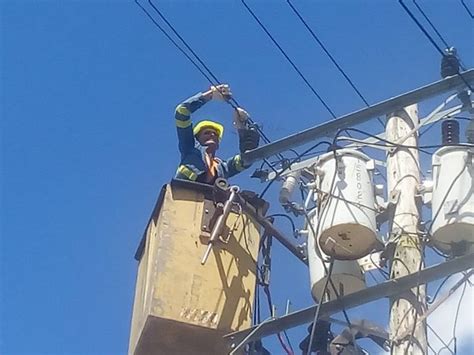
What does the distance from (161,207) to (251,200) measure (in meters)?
0.61

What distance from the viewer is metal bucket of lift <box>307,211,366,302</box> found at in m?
6.43

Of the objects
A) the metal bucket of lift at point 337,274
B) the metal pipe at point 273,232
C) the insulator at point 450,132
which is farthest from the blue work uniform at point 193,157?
the insulator at point 450,132

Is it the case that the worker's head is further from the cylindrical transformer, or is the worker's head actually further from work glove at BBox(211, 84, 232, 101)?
the cylindrical transformer

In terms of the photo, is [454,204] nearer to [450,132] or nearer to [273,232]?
[450,132]

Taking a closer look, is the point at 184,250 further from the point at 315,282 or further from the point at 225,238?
the point at 315,282

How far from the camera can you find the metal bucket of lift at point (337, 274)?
6426mm

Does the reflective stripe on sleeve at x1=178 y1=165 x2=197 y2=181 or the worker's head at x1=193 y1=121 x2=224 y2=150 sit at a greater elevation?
the worker's head at x1=193 y1=121 x2=224 y2=150

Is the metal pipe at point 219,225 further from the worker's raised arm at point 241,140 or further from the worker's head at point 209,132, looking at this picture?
the worker's head at point 209,132

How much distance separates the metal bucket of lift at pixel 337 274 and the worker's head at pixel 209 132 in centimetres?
183

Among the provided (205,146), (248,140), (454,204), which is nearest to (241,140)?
(248,140)

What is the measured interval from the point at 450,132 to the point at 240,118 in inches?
67.9

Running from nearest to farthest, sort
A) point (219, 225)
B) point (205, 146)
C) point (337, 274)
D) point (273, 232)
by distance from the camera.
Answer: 1. point (337, 274)
2. point (219, 225)
3. point (273, 232)
4. point (205, 146)

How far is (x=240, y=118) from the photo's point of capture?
759cm

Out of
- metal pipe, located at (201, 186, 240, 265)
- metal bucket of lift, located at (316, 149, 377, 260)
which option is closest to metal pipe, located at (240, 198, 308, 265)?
metal pipe, located at (201, 186, 240, 265)
